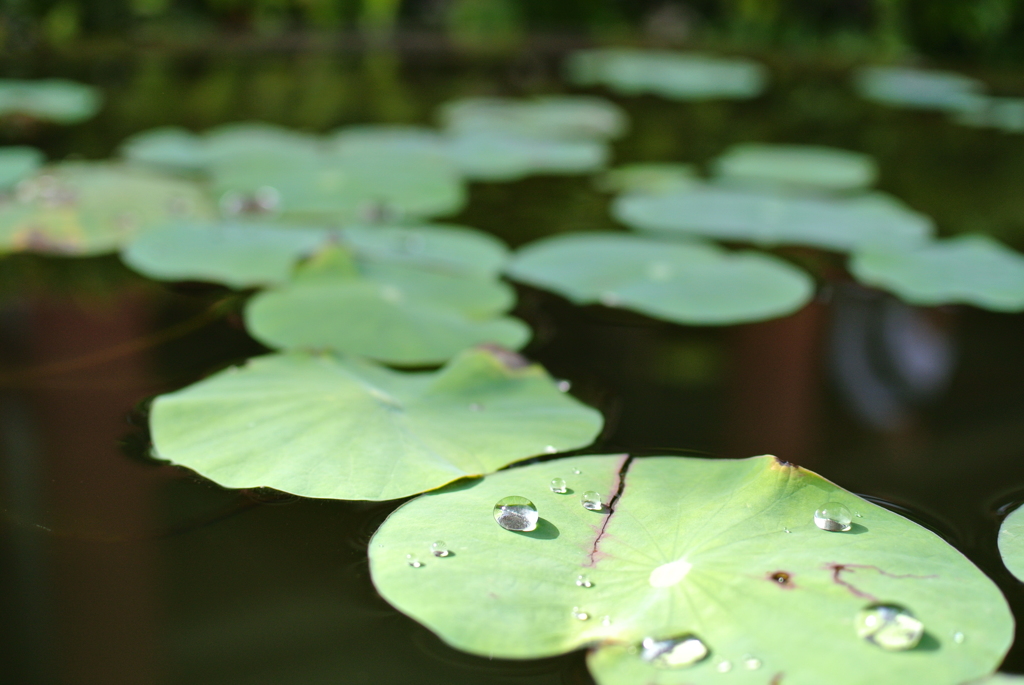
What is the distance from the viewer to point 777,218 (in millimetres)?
1577

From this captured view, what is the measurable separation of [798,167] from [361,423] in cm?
147

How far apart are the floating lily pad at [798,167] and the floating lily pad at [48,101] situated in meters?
1.55

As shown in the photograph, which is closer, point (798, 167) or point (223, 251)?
point (223, 251)

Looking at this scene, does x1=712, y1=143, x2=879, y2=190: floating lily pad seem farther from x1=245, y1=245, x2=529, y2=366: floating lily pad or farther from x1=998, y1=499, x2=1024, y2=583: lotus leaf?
x1=998, y1=499, x2=1024, y2=583: lotus leaf

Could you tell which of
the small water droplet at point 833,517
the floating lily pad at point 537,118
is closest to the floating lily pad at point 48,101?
the floating lily pad at point 537,118

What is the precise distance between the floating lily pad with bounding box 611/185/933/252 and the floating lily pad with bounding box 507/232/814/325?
101mm

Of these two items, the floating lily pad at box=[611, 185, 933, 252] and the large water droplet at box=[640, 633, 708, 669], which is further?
the floating lily pad at box=[611, 185, 933, 252]

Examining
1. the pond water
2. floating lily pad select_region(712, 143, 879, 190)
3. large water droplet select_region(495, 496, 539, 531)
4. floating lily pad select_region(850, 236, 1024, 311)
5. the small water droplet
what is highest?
floating lily pad select_region(712, 143, 879, 190)

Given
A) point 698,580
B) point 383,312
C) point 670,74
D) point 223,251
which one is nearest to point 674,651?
point 698,580

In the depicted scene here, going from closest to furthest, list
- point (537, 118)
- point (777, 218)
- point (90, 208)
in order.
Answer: point (90, 208)
point (777, 218)
point (537, 118)

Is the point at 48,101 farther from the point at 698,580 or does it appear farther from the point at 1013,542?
the point at 1013,542

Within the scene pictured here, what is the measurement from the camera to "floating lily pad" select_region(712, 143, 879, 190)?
6.14ft

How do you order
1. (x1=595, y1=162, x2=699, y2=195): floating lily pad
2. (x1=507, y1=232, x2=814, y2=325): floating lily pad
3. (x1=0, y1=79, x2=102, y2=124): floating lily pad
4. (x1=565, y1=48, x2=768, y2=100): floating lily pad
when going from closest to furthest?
(x1=507, y1=232, x2=814, y2=325): floating lily pad
(x1=595, y1=162, x2=699, y2=195): floating lily pad
(x1=0, y1=79, x2=102, y2=124): floating lily pad
(x1=565, y1=48, x2=768, y2=100): floating lily pad

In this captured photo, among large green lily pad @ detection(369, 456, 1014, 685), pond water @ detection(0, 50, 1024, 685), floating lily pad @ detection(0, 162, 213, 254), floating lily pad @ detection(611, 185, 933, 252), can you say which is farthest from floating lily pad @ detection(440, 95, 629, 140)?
large green lily pad @ detection(369, 456, 1014, 685)
